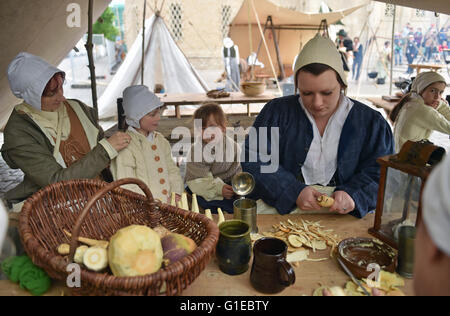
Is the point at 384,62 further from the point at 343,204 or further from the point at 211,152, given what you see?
the point at 343,204

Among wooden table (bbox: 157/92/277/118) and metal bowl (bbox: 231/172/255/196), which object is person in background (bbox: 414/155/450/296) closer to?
metal bowl (bbox: 231/172/255/196)

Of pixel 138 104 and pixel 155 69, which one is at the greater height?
pixel 155 69

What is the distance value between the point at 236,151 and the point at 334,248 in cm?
155

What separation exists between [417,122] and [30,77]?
306 centimetres

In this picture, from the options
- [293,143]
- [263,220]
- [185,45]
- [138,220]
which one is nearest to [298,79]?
[293,143]

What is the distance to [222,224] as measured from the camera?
1.04 m

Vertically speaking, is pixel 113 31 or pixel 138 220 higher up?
pixel 113 31

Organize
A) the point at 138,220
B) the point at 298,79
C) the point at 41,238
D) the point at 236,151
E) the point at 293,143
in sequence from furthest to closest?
the point at 236,151 < the point at 293,143 < the point at 298,79 < the point at 138,220 < the point at 41,238

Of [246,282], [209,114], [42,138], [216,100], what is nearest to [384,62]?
[216,100]

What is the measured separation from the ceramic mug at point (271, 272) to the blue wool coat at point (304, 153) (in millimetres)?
546

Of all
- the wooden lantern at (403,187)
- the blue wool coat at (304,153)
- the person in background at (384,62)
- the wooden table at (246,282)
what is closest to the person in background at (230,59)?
the person in background at (384,62)

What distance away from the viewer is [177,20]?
16.0 m

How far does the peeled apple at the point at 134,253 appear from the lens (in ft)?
2.55
